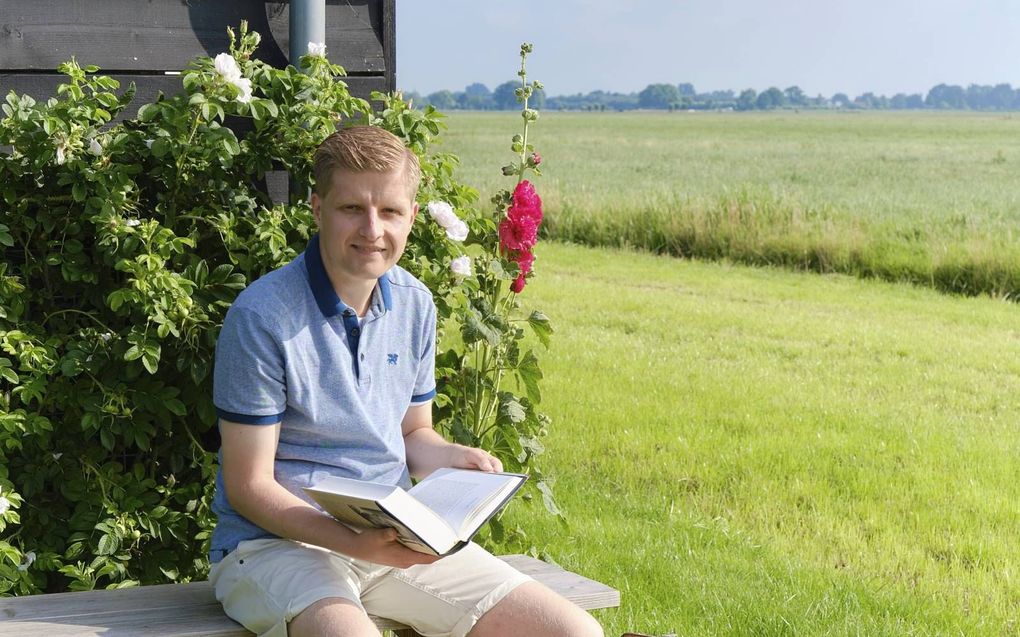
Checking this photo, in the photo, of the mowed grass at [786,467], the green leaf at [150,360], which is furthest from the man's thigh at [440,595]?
the mowed grass at [786,467]

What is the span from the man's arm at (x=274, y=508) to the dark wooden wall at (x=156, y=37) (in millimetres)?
1601

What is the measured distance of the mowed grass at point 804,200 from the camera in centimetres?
1261

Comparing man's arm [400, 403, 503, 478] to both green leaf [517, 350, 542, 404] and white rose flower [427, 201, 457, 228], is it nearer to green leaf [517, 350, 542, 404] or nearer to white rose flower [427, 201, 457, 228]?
white rose flower [427, 201, 457, 228]

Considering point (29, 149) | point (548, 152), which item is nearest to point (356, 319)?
point (29, 149)

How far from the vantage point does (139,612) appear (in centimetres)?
258

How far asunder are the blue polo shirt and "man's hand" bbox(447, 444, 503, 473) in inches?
4.8

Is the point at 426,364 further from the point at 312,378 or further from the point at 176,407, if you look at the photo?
the point at 176,407

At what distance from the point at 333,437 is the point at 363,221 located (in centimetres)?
46

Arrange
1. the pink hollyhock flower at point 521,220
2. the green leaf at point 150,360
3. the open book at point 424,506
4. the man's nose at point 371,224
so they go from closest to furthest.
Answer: the open book at point 424,506
the man's nose at point 371,224
the green leaf at point 150,360
the pink hollyhock flower at point 521,220

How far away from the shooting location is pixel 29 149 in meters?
3.26

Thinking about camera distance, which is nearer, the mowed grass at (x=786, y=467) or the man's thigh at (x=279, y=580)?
the man's thigh at (x=279, y=580)

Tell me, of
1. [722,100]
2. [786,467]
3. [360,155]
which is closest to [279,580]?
[360,155]

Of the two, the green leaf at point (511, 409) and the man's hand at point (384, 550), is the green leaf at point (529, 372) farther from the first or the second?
the man's hand at point (384, 550)

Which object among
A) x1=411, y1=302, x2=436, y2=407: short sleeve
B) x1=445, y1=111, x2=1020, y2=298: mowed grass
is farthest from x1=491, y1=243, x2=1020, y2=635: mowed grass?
x1=445, y1=111, x2=1020, y2=298: mowed grass
